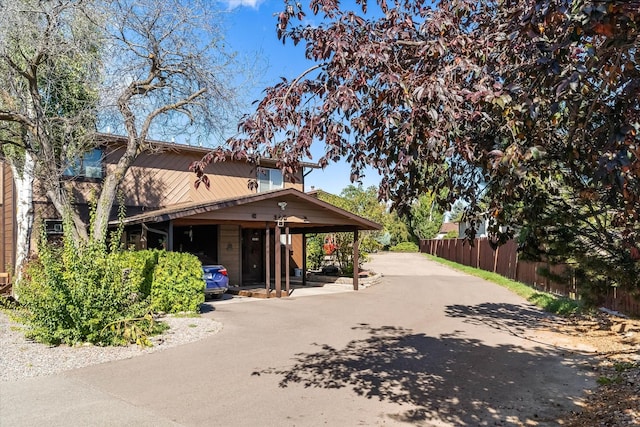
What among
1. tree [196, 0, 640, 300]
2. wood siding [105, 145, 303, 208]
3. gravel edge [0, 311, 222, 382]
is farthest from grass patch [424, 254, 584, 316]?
wood siding [105, 145, 303, 208]

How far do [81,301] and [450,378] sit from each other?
5.90m

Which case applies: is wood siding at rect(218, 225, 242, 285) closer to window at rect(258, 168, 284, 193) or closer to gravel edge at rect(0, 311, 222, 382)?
window at rect(258, 168, 284, 193)

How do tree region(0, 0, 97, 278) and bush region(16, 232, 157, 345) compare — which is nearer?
bush region(16, 232, 157, 345)

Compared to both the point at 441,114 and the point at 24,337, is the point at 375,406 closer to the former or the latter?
the point at 441,114

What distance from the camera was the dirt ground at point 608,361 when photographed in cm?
521

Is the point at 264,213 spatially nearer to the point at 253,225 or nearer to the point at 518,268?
the point at 253,225

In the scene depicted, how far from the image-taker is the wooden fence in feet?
30.7

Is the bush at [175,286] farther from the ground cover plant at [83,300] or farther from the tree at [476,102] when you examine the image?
the tree at [476,102]

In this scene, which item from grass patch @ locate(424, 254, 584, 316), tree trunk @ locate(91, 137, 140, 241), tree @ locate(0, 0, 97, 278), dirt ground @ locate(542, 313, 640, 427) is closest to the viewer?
dirt ground @ locate(542, 313, 640, 427)

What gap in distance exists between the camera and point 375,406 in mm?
5629

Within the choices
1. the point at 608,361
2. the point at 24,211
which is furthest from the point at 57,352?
the point at 608,361

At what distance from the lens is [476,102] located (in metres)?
3.92

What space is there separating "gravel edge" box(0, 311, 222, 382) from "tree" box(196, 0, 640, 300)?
4761mm

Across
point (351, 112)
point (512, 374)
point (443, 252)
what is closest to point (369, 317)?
point (512, 374)
